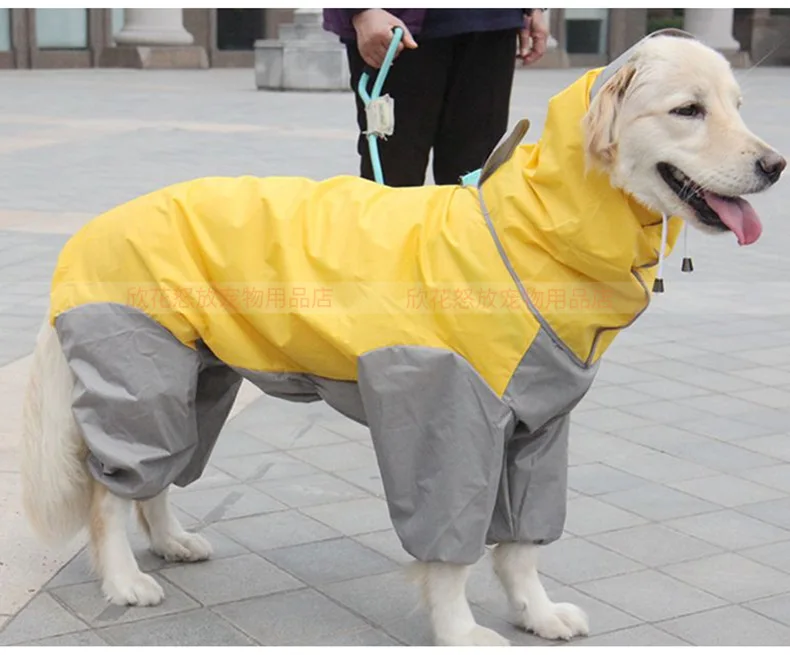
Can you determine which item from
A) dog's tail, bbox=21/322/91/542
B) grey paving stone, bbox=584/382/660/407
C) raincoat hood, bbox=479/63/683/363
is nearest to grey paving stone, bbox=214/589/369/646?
dog's tail, bbox=21/322/91/542

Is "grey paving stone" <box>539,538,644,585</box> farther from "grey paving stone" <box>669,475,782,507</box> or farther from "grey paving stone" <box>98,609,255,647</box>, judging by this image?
"grey paving stone" <box>98,609,255,647</box>

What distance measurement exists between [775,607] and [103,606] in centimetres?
165

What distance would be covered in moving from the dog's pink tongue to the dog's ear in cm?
23

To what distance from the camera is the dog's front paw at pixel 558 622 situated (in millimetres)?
3129

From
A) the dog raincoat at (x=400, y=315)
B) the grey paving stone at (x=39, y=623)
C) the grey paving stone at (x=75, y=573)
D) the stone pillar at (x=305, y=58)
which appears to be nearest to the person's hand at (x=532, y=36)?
the dog raincoat at (x=400, y=315)

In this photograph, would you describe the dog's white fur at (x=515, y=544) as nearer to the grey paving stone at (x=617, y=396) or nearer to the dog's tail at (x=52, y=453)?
the dog's tail at (x=52, y=453)

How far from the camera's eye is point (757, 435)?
477 cm

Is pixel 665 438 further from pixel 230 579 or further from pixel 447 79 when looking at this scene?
pixel 230 579

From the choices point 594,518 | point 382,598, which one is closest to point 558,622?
point 382,598

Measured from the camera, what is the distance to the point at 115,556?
3270 millimetres

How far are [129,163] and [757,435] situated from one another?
25.3ft

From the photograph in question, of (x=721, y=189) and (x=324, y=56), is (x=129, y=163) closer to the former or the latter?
(x=324, y=56)

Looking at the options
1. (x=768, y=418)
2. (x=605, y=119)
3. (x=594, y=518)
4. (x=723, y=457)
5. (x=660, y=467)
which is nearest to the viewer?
(x=605, y=119)

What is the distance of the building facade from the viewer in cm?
2263
